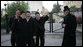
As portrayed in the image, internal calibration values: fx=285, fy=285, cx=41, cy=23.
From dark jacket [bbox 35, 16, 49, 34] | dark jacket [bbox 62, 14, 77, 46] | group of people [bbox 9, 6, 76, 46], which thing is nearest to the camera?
group of people [bbox 9, 6, 76, 46]

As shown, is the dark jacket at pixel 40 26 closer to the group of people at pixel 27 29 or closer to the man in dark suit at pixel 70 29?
the group of people at pixel 27 29

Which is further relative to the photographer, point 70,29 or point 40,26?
point 40,26

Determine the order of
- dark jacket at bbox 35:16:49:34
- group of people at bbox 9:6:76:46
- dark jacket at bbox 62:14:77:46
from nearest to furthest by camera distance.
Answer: group of people at bbox 9:6:76:46, dark jacket at bbox 62:14:77:46, dark jacket at bbox 35:16:49:34

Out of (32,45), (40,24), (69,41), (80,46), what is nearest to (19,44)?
(32,45)

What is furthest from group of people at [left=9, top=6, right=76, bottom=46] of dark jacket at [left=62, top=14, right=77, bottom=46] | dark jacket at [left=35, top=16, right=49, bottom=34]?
dark jacket at [left=35, top=16, right=49, bottom=34]

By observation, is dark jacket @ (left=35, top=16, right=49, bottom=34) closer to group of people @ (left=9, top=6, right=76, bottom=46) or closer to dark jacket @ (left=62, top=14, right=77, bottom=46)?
group of people @ (left=9, top=6, right=76, bottom=46)

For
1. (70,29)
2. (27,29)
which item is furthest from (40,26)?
(27,29)

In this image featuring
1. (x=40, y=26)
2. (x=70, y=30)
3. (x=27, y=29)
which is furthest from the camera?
(x=40, y=26)

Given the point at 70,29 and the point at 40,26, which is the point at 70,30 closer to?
the point at 70,29

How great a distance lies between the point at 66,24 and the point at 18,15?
1713mm

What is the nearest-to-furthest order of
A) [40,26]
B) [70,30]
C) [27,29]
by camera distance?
1. [27,29]
2. [70,30]
3. [40,26]

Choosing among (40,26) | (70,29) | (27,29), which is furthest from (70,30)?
(27,29)

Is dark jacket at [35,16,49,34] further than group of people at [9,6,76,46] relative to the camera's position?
Yes

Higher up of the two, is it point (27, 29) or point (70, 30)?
point (27, 29)
